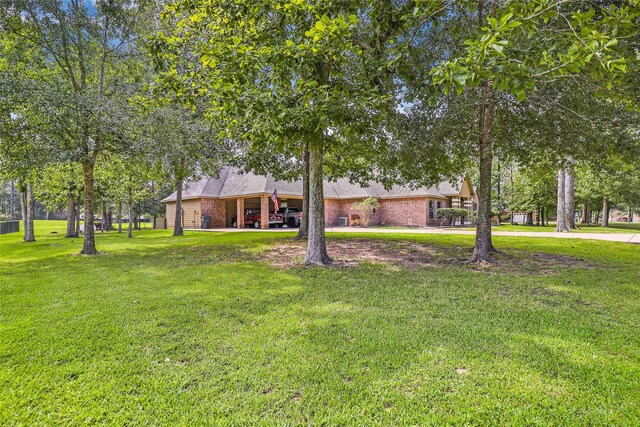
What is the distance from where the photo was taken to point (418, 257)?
9055 mm

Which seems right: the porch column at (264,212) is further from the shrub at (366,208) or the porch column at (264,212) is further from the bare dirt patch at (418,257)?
the bare dirt patch at (418,257)

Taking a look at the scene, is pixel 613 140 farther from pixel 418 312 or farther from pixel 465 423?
pixel 465 423

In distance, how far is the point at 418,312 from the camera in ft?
14.1

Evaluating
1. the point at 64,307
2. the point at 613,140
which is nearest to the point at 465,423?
the point at 64,307

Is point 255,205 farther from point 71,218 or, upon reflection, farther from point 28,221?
point 28,221

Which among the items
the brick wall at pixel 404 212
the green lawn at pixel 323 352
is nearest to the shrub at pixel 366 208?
the brick wall at pixel 404 212

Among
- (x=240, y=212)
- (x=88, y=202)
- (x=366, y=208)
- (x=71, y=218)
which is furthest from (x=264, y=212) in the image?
(x=88, y=202)

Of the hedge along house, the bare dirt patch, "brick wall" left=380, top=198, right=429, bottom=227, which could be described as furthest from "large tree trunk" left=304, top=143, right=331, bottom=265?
"brick wall" left=380, top=198, right=429, bottom=227

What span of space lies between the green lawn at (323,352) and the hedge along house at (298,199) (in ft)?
59.9

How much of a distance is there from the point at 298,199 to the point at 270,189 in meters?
4.85

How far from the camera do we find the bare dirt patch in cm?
769

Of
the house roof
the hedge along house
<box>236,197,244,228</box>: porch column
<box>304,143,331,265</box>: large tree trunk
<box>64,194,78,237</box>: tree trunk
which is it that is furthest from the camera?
<box>236,197,244,228</box>: porch column

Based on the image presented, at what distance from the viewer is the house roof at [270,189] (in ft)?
78.9

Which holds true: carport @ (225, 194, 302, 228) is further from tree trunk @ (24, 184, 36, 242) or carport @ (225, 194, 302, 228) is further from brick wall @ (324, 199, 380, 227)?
tree trunk @ (24, 184, 36, 242)
